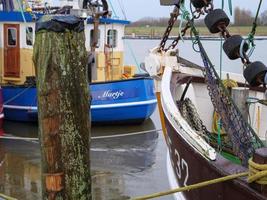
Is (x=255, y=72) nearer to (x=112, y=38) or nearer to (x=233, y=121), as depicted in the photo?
(x=233, y=121)

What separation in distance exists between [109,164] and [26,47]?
178 inches

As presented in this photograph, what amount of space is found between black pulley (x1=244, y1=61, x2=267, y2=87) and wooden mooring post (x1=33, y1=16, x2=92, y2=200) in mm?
1332

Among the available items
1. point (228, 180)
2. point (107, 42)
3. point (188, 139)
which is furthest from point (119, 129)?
point (228, 180)

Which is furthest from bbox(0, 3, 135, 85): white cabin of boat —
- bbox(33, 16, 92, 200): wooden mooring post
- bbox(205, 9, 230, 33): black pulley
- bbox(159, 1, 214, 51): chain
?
bbox(33, 16, 92, 200): wooden mooring post

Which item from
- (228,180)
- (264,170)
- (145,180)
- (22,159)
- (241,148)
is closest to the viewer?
(264,170)

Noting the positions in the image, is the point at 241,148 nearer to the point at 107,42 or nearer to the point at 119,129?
the point at 119,129

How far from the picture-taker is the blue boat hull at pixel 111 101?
1073 cm

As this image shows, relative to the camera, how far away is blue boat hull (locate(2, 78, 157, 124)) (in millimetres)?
10734

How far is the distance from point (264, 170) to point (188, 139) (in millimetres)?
1236

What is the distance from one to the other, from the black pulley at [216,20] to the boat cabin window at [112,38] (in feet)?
25.4

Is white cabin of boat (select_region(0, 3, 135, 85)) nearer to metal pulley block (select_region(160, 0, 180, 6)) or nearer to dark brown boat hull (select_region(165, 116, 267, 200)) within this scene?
metal pulley block (select_region(160, 0, 180, 6))

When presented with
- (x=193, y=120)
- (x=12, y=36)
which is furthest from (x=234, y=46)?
(x=12, y=36)

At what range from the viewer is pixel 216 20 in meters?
4.36

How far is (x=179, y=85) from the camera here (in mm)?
6613
